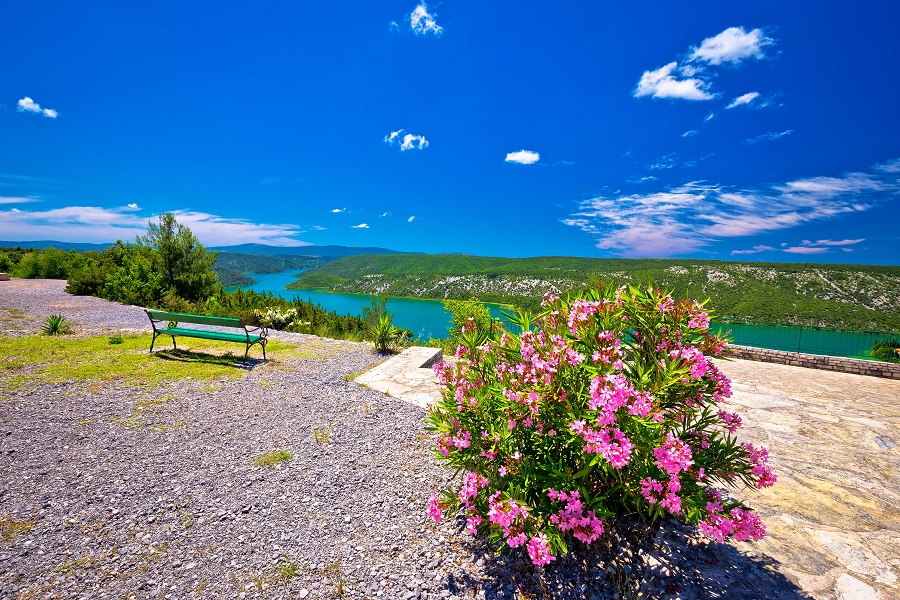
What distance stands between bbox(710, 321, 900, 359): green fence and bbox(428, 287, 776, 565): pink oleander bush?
1225 centimetres

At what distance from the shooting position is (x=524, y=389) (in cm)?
200

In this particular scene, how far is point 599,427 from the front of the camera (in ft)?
5.95

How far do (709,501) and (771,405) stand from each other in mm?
5707

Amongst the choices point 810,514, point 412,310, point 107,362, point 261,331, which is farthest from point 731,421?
point 412,310

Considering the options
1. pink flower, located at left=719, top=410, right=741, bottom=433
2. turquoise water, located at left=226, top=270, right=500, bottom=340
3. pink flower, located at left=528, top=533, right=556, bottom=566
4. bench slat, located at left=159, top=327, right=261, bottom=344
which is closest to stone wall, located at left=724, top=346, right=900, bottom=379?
pink flower, located at left=719, top=410, right=741, bottom=433

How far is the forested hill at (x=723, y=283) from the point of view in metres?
37.8

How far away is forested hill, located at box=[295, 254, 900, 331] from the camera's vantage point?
37.8m

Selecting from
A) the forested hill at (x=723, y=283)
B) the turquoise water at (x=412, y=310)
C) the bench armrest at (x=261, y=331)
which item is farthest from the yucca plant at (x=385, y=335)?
the turquoise water at (x=412, y=310)

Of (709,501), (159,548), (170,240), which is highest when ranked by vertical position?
(170,240)

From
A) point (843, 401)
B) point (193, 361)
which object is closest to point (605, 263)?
point (843, 401)

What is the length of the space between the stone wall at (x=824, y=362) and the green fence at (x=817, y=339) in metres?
0.71

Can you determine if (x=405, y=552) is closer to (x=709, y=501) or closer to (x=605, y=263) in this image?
(x=709, y=501)

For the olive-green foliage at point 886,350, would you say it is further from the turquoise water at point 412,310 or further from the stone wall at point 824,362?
the turquoise water at point 412,310

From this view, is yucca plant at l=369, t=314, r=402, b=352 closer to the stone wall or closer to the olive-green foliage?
the stone wall
